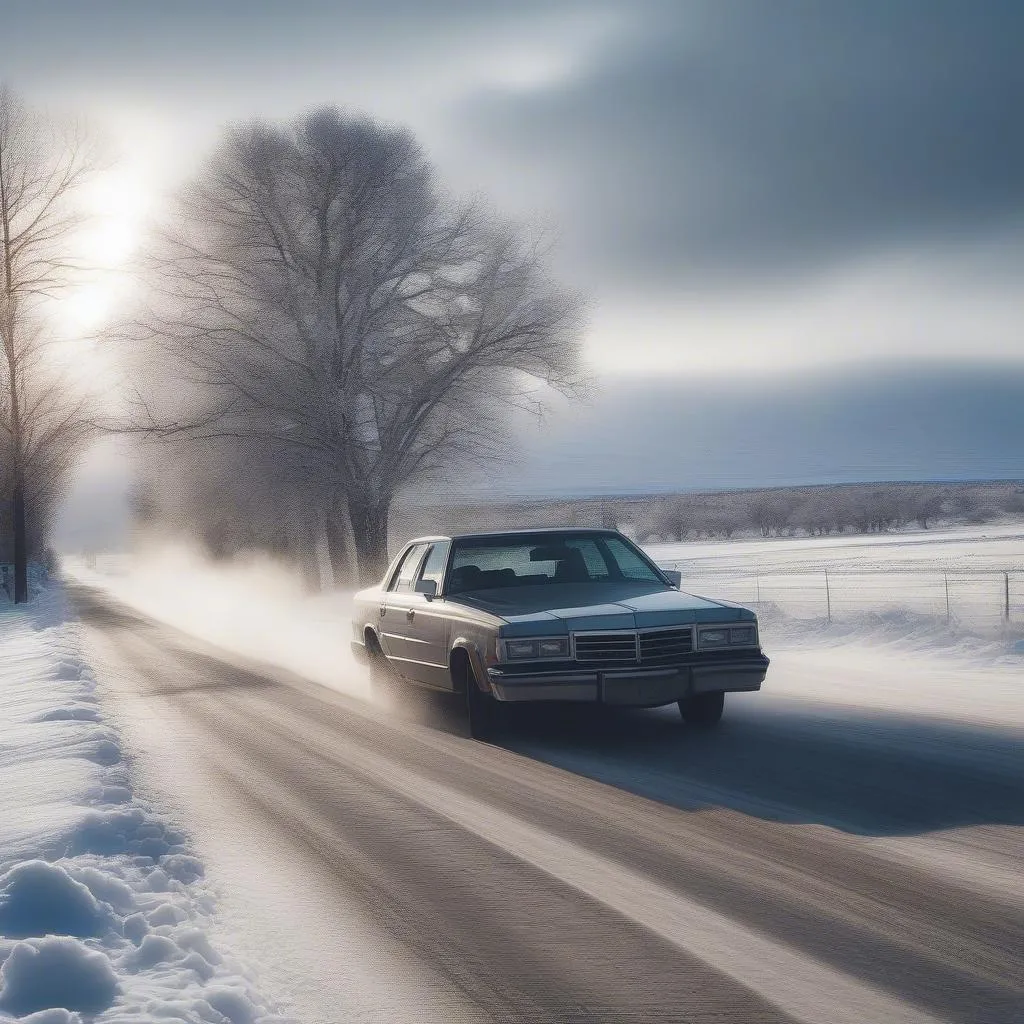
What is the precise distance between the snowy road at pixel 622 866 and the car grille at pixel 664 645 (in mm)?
681

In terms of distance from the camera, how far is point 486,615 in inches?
361

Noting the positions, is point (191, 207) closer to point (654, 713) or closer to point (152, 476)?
point (152, 476)

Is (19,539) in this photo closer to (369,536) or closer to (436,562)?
(369,536)

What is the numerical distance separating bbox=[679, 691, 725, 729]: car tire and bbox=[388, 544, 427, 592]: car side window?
3091 mm

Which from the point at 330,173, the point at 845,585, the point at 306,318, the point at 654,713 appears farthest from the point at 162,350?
the point at 654,713

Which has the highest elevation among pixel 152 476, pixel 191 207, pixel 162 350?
pixel 191 207

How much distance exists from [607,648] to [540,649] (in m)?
0.50

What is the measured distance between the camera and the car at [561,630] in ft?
28.4

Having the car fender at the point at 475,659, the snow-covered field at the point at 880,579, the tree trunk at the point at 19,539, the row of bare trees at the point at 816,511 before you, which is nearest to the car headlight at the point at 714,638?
the car fender at the point at 475,659

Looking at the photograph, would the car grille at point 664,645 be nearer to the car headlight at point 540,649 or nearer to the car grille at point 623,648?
the car grille at point 623,648

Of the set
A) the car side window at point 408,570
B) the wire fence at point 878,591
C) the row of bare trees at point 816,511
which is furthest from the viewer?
the row of bare trees at point 816,511

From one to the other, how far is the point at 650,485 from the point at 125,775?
11883 centimetres

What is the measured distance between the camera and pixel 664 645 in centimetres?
874

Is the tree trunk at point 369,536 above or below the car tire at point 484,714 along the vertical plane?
above
